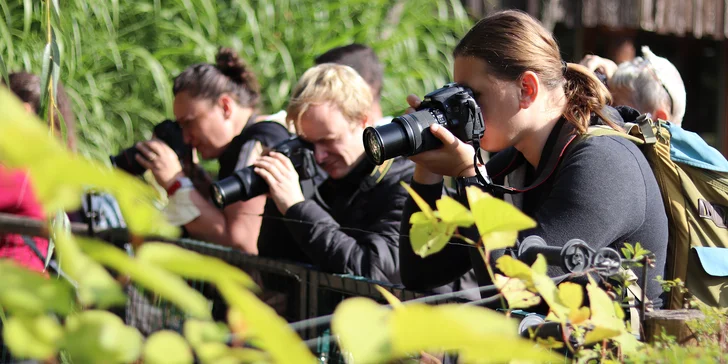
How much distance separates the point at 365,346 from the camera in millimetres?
539

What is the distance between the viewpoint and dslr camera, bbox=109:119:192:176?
3.45 m

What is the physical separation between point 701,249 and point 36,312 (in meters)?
1.62

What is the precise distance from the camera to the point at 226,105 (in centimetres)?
351

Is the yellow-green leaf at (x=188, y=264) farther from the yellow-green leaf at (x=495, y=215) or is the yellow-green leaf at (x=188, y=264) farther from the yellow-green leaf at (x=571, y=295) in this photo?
the yellow-green leaf at (x=571, y=295)

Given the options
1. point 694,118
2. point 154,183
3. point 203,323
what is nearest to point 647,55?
point 154,183

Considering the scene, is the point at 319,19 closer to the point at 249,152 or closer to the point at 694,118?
the point at 249,152

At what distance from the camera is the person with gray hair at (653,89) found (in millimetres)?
2758

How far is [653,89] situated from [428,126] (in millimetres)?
1087

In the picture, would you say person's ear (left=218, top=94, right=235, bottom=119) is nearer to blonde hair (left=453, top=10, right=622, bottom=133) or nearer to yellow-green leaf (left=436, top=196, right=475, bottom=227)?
blonde hair (left=453, top=10, right=622, bottom=133)

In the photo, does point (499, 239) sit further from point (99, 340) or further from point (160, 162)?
point (160, 162)

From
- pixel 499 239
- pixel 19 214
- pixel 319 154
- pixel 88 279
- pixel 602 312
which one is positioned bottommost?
pixel 19 214

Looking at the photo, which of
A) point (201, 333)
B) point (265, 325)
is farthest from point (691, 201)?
point (265, 325)

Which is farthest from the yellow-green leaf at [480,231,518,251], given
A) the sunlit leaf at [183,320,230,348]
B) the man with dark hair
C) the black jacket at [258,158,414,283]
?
the man with dark hair

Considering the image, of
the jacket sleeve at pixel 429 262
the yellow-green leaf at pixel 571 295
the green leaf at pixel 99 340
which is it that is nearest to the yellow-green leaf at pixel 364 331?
the green leaf at pixel 99 340
